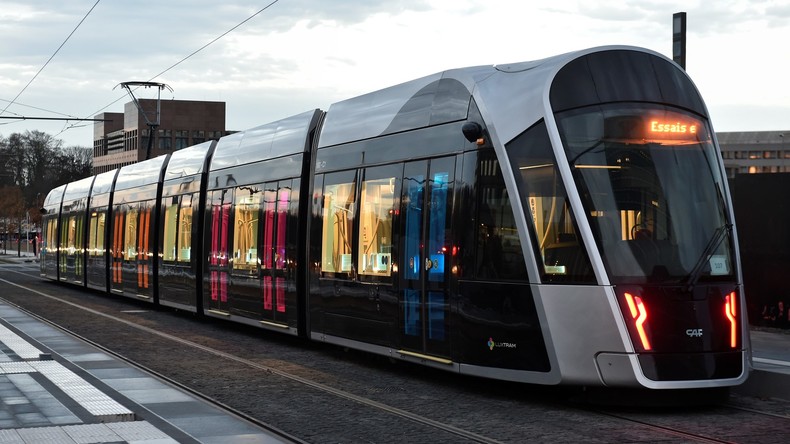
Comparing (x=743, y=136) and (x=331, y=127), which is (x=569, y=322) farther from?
(x=743, y=136)

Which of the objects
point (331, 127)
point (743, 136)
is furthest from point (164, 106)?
point (331, 127)

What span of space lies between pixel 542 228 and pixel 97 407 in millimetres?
4415

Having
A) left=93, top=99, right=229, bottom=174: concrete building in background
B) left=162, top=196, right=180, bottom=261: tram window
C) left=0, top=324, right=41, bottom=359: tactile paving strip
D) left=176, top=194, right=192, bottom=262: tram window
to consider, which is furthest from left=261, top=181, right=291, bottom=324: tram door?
left=93, top=99, right=229, bottom=174: concrete building in background

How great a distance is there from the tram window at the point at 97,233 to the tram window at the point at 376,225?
1851 centimetres

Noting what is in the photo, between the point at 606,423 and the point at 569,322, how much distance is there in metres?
0.97

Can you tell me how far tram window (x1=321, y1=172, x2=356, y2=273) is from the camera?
1415 centimetres

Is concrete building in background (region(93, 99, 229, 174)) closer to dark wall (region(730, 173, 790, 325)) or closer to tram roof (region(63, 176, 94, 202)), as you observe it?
tram roof (region(63, 176, 94, 202))

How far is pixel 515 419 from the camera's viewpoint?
32.9 ft

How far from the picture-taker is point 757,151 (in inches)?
6186

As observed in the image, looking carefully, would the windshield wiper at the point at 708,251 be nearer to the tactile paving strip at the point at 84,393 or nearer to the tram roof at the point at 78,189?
the tactile paving strip at the point at 84,393

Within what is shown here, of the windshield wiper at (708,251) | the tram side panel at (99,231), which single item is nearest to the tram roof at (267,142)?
the windshield wiper at (708,251)

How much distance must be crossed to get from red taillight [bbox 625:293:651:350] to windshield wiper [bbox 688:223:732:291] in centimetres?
54

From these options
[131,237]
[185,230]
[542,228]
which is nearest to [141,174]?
[131,237]

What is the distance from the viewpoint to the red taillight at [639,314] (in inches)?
391
